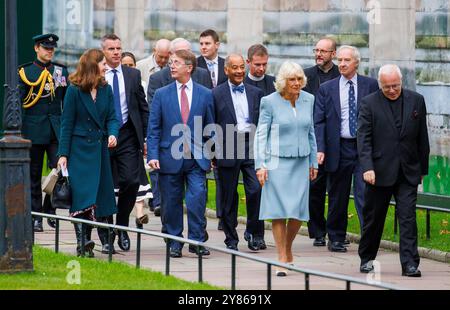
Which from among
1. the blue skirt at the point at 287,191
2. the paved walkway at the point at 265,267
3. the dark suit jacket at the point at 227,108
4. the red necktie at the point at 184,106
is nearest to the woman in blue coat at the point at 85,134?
the paved walkway at the point at 265,267

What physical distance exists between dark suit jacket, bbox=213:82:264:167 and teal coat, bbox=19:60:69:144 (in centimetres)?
233

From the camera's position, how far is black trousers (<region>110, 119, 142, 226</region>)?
16.8 metres

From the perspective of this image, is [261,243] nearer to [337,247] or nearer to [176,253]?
[337,247]

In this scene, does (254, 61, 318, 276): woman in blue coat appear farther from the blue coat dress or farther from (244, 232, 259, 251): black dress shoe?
(244, 232, 259, 251): black dress shoe

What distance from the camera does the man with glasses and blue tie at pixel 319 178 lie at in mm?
17641

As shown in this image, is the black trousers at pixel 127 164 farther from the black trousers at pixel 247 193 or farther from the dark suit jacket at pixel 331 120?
the dark suit jacket at pixel 331 120

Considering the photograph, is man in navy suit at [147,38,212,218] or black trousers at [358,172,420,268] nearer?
black trousers at [358,172,420,268]

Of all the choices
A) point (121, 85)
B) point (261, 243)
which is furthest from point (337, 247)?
point (121, 85)

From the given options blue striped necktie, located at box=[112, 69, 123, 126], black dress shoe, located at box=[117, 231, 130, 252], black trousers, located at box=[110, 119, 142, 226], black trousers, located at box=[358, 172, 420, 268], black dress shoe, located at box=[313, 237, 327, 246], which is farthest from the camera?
black dress shoe, located at box=[313, 237, 327, 246]

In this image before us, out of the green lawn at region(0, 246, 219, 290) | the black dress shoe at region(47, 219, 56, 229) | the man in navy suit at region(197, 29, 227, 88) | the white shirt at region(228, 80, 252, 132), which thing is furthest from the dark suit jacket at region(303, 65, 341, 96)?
the green lawn at region(0, 246, 219, 290)

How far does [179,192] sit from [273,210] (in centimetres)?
157

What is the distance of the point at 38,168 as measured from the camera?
18.5 metres
